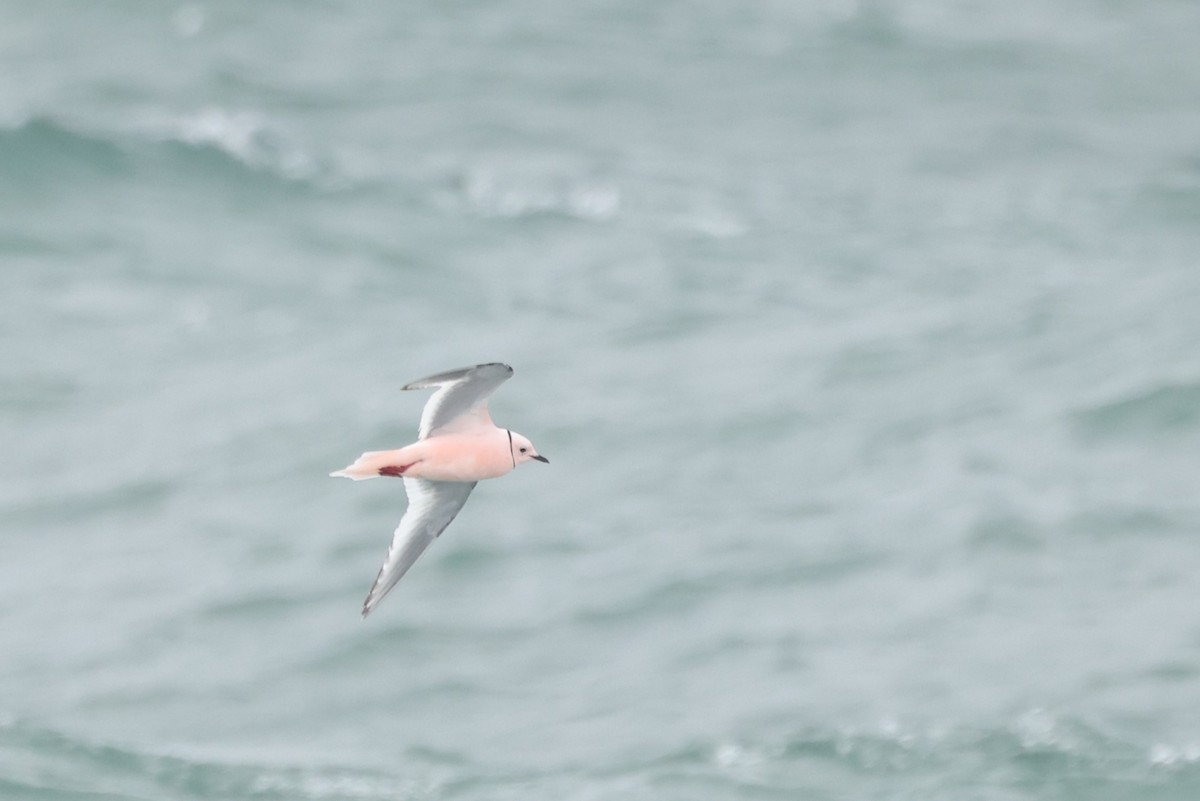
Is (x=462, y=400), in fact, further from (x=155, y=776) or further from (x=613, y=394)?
(x=613, y=394)

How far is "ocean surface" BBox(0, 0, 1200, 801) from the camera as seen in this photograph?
2311 cm

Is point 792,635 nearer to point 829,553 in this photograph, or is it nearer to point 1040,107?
point 829,553

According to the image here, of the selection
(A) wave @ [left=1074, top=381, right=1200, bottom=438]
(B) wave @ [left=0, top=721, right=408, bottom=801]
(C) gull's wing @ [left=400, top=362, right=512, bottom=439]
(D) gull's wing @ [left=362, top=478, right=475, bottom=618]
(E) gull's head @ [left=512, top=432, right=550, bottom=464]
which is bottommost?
(D) gull's wing @ [left=362, top=478, right=475, bottom=618]

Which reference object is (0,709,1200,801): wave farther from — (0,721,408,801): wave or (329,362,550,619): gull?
(329,362,550,619): gull

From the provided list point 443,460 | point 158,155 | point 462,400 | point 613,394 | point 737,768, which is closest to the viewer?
point 443,460

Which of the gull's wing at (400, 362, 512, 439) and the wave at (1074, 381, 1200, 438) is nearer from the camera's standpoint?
the gull's wing at (400, 362, 512, 439)

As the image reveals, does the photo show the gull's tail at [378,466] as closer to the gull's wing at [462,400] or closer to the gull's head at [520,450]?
the gull's wing at [462,400]

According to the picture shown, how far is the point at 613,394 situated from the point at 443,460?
16.9 metres

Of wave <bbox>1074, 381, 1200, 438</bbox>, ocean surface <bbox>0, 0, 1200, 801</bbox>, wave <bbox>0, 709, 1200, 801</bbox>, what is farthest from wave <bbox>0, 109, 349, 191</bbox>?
wave <bbox>0, 709, 1200, 801</bbox>

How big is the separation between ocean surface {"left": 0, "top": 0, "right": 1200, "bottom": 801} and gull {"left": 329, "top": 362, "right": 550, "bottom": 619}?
337 inches

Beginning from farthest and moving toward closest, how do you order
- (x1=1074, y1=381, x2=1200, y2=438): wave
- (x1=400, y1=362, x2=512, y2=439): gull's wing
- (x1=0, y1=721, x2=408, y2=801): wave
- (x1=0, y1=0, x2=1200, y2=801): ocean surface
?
(x1=1074, y1=381, x2=1200, y2=438): wave
(x1=0, y1=0, x2=1200, y2=801): ocean surface
(x1=0, y1=721, x2=408, y2=801): wave
(x1=400, y1=362, x2=512, y2=439): gull's wing

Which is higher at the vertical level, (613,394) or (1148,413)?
(613,394)

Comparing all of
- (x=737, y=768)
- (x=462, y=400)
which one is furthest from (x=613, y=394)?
(x=462, y=400)

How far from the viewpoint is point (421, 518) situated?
13.6m
